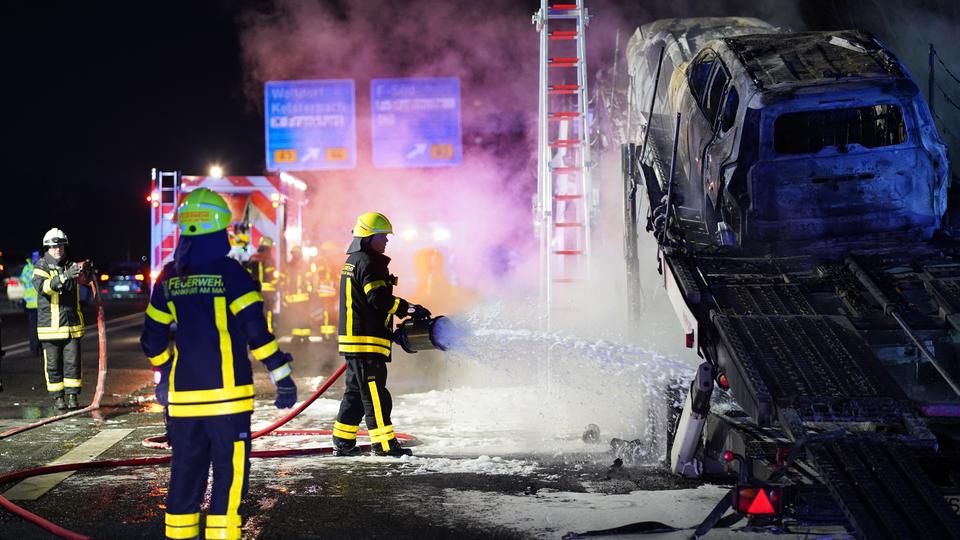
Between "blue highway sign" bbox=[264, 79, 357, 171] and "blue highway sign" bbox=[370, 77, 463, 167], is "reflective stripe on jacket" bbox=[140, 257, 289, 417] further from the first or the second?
"blue highway sign" bbox=[264, 79, 357, 171]

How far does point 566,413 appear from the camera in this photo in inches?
321

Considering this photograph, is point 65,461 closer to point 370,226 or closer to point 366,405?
point 366,405

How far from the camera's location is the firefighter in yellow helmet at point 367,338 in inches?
278

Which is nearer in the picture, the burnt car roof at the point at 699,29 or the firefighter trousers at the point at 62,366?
the firefighter trousers at the point at 62,366

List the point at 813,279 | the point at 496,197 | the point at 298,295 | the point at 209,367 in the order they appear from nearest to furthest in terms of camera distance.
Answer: the point at 209,367 < the point at 813,279 < the point at 298,295 < the point at 496,197

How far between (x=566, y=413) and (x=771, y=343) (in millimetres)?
3225

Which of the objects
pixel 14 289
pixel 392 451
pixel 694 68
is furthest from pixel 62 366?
pixel 14 289

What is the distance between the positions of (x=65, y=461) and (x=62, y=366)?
2754mm

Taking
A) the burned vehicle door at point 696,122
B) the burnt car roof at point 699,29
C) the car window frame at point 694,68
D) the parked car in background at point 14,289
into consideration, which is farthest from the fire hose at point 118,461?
the parked car in background at point 14,289

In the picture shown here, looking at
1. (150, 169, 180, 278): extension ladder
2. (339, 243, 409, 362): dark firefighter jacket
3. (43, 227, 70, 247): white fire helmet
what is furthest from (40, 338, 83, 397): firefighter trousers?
(150, 169, 180, 278): extension ladder

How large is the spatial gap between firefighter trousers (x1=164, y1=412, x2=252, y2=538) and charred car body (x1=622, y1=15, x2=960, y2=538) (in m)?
2.28

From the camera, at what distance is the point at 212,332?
441 centimetres

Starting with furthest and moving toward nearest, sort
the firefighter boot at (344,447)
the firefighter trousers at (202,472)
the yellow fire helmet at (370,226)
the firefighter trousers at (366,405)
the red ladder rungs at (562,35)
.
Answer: the red ladder rungs at (562,35), the yellow fire helmet at (370,226), the firefighter boot at (344,447), the firefighter trousers at (366,405), the firefighter trousers at (202,472)

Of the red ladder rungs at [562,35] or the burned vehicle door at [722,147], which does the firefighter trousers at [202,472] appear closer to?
the burned vehicle door at [722,147]
